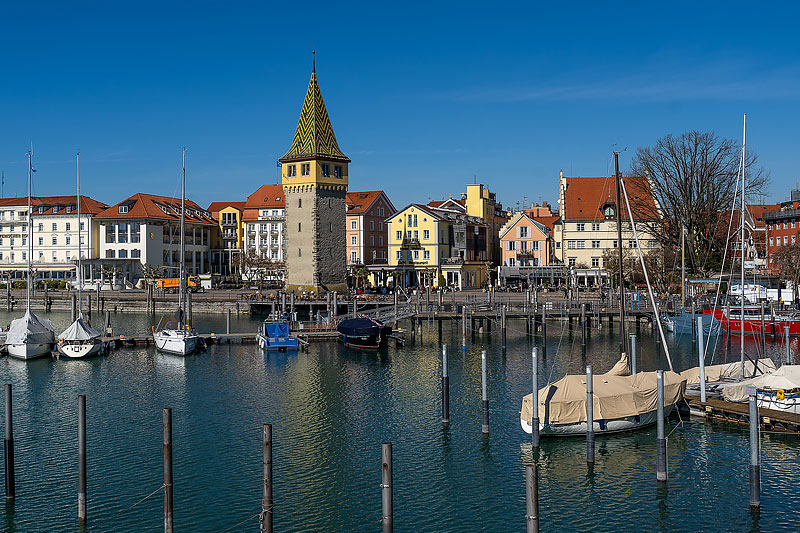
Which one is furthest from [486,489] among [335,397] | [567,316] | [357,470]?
[567,316]

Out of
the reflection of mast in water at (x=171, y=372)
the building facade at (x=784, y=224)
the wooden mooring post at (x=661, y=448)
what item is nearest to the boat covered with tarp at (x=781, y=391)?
the wooden mooring post at (x=661, y=448)

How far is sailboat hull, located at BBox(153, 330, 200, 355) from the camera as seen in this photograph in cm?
5512

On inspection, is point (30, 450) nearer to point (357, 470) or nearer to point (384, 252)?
point (357, 470)

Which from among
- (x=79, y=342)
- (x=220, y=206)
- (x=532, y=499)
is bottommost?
(x=532, y=499)

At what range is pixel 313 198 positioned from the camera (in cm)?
9150

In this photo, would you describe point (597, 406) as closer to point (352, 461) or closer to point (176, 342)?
point (352, 461)

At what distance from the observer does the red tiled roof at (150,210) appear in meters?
121

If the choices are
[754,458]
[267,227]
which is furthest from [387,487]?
[267,227]

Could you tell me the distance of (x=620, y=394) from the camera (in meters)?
31.1

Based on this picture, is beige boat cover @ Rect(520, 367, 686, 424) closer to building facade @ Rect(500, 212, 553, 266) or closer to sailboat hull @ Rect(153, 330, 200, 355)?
sailboat hull @ Rect(153, 330, 200, 355)

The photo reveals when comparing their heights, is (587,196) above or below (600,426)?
above

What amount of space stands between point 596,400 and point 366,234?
8507cm

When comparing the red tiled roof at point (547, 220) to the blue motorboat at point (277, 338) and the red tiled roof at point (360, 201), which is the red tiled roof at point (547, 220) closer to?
the red tiled roof at point (360, 201)

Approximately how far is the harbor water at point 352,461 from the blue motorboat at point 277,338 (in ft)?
32.2
